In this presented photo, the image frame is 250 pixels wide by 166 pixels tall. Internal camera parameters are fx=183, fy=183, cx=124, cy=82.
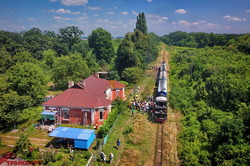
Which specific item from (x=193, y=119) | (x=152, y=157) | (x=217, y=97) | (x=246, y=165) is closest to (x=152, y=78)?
(x=217, y=97)

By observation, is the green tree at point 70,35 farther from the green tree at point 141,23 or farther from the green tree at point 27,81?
the green tree at point 27,81

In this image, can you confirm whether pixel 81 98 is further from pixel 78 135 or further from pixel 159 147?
pixel 159 147

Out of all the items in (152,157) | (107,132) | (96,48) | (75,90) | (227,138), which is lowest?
(152,157)

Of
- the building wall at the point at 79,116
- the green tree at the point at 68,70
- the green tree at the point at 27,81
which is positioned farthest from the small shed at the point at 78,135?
the green tree at the point at 68,70

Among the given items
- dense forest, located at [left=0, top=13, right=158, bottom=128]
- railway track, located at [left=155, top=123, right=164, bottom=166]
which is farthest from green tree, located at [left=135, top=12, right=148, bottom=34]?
railway track, located at [left=155, top=123, right=164, bottom=166]

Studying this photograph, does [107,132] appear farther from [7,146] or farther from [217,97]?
[217,97]

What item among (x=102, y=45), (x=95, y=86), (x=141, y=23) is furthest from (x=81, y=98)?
(x=141, y=23)
